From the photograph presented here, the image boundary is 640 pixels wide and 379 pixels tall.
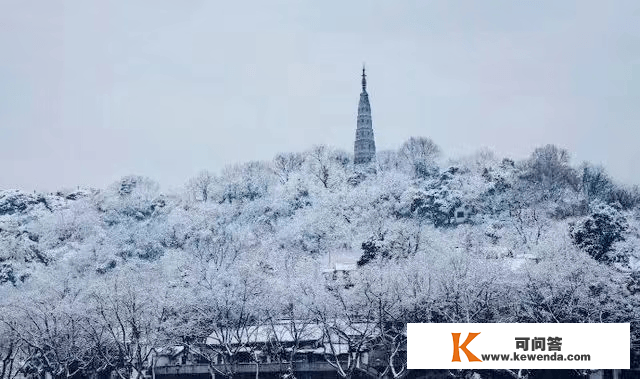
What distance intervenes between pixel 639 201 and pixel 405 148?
2657 centimetres

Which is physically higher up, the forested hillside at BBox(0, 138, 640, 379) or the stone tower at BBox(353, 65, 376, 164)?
the stone tower at BBox(353, 65, 376, 164)

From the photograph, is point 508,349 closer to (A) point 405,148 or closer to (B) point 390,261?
(B) point 390,261

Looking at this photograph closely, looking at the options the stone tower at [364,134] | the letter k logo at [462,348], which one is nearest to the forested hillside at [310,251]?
the letter k logo at [462,348]

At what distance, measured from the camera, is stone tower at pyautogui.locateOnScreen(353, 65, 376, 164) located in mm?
110475

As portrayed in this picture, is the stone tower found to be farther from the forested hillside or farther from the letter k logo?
the letter k logo

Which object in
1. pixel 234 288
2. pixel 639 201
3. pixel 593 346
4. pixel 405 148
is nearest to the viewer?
pixel 593 346

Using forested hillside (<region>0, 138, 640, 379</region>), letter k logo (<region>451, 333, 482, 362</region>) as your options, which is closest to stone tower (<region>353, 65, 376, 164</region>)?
forested hillside (<region>0, 138, 640, 379</region>)

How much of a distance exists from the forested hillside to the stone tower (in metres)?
12.2

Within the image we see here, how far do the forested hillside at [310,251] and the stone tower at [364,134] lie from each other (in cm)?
1220

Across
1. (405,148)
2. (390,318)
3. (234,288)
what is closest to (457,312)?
(390,318)

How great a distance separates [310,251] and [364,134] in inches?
1710

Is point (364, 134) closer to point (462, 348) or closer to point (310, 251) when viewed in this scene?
point (310, 251)

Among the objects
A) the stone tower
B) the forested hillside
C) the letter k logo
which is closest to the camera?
the letter k logo

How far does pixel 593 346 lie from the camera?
3144 cm
